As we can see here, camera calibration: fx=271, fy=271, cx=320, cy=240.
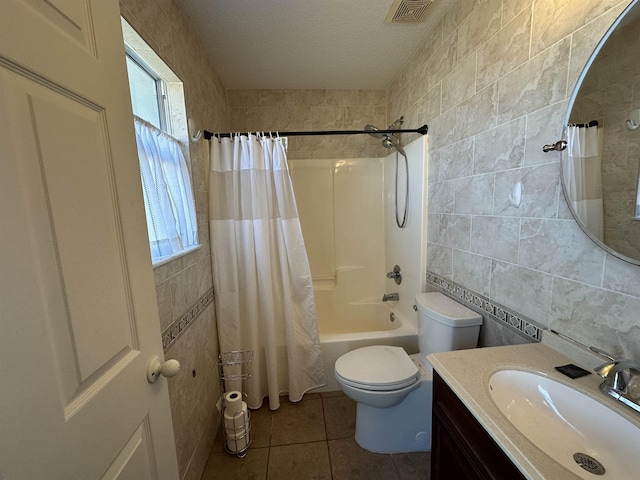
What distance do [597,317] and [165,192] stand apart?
1702mm

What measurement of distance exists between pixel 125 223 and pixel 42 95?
277 millimetres

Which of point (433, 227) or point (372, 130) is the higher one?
point (372, 130)

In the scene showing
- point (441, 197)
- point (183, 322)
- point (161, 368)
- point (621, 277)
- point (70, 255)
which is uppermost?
point (441, 197)

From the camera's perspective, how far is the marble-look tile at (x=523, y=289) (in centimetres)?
103

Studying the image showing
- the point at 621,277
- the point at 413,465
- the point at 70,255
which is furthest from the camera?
the point at 413,465

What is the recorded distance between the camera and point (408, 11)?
1510mm

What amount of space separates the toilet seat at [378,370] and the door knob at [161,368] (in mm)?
992

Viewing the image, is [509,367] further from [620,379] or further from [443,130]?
[443,130]

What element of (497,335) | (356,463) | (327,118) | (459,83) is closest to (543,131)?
(459,83)

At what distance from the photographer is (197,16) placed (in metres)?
1.50

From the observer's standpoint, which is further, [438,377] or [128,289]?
[438,377]

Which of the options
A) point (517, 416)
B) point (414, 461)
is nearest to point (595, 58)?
point (517, 416)

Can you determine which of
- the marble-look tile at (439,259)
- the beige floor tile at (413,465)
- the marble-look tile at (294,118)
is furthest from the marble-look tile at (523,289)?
the marble-look tile at (294,118)

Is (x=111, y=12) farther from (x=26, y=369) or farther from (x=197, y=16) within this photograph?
(x=197, y=16)
